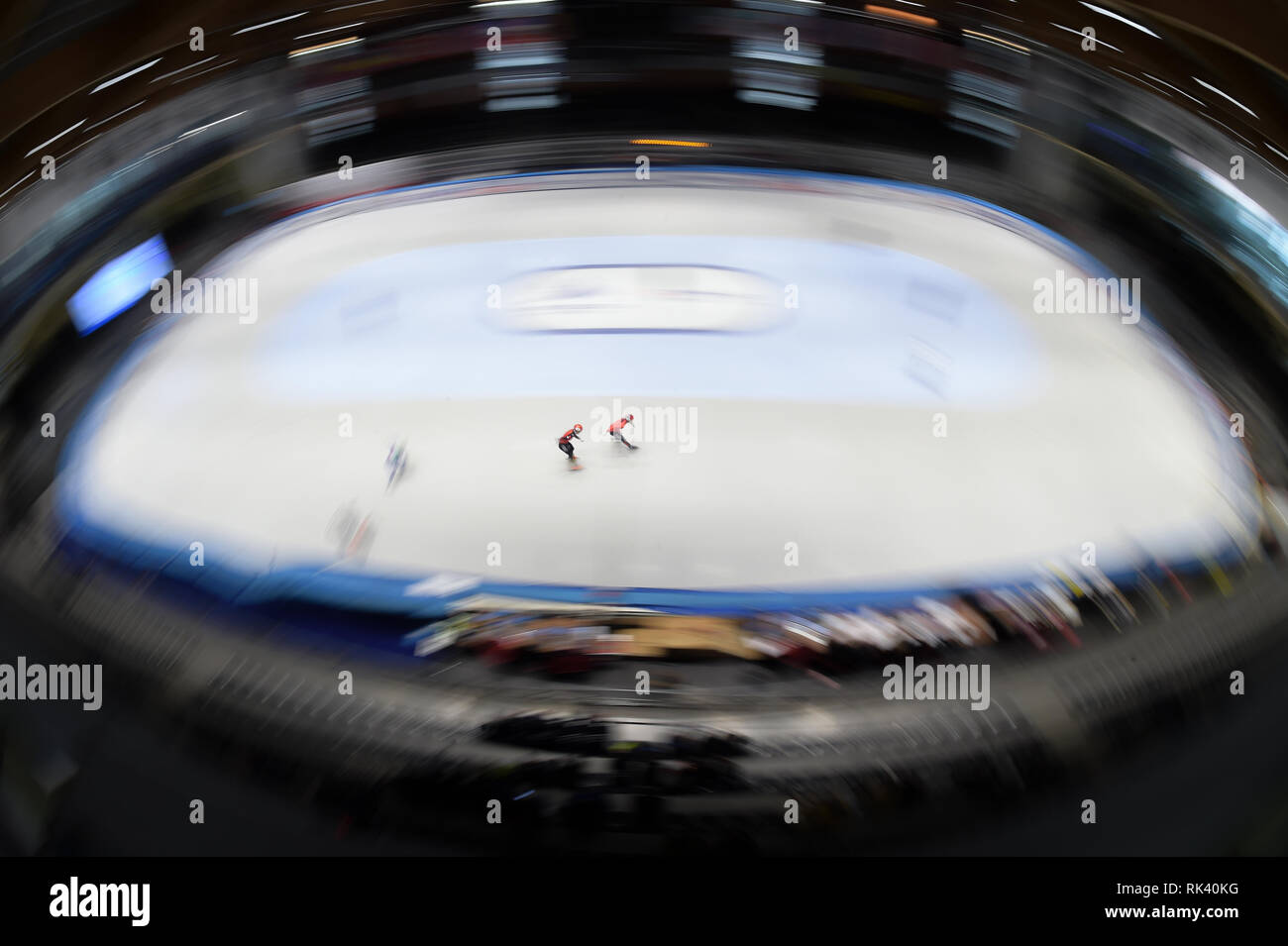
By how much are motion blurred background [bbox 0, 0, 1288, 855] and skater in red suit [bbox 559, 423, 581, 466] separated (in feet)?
0.09

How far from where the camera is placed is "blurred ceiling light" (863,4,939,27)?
1.38 m

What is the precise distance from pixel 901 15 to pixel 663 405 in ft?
2.73

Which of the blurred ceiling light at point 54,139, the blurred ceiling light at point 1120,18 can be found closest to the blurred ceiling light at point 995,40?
the blurred ceiling light at point 1120,18

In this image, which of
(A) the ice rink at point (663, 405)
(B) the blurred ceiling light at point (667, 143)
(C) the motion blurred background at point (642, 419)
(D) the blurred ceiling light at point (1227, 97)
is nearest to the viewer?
(C) the motion blurred background at point (642, 419)

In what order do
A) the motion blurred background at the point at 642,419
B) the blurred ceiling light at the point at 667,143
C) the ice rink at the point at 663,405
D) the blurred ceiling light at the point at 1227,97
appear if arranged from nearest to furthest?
the motion blurred background at the point at 642,419 → the ice rink at the point at 663,405 → the blurred ceiling light at the point at 1227,97 → the blurred ceiling light at the point at 667,143

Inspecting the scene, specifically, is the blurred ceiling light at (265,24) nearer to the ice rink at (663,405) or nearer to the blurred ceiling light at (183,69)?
the blurred ceiling light at (183,69)

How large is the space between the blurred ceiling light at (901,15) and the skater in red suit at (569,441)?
92 centimetres

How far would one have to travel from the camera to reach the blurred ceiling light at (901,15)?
1375mm

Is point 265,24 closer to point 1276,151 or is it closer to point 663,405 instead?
point 663,405

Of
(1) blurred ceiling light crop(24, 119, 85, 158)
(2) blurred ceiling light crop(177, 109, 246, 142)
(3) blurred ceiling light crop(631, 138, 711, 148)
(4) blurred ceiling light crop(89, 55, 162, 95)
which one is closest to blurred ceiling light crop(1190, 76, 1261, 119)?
(3) blurred ceiling light crop(631, 138, 711, 148)

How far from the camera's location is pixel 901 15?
4.55ft
